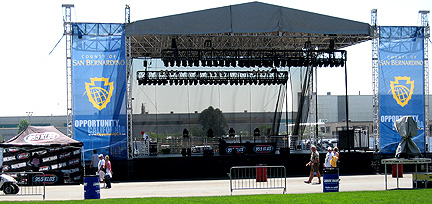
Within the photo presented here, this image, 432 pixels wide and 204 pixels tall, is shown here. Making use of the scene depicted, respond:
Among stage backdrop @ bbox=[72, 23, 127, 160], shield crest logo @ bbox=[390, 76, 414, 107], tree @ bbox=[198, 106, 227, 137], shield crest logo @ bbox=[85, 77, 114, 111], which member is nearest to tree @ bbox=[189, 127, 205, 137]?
tree @ bbox=[198, 106, 227, 137]

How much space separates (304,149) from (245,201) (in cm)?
1800

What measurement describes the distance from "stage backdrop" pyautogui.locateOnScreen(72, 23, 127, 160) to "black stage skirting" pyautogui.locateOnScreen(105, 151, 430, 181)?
1.08m

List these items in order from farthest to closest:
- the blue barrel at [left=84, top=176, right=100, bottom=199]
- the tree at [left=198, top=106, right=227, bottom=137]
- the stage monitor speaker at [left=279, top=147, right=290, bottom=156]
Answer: the tree at [left=198, top=106, right=227, bottom=137] → the stage monitor speaker at [left=279, top=147, right=290, bottom=156] → the blue barrel at [left=84, top=176, right=100, bottom=199]

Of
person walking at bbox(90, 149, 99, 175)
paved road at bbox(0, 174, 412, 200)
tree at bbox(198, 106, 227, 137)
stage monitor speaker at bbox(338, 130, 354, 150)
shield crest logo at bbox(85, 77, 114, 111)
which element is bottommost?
paved road at bbox(0, 174, 412, 200)

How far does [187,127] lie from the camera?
33688 millimetres

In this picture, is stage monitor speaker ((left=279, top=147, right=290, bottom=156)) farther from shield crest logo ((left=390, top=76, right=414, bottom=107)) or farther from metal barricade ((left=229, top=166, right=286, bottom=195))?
shield crest logo ((left=390, top=76, right=414, bottom=107))

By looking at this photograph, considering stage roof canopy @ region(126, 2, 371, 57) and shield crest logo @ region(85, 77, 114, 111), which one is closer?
shield crest logo @ region(85, 77, 114, 111)

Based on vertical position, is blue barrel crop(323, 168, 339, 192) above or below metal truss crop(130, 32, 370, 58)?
below

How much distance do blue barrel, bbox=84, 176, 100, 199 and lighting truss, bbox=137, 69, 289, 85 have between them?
56.4 feet

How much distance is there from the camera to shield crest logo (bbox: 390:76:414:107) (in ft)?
85.0

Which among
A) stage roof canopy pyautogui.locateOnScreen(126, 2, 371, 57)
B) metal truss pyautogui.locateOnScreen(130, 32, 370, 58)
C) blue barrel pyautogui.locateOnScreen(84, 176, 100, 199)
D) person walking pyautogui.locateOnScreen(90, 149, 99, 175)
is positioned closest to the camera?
blue barrel pyautogui.locateOnScreen(84, 176, 100, 199)

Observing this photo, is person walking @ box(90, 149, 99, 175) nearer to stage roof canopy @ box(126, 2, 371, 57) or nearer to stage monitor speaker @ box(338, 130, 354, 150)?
stage roof canopy @ box(126, 2, 371, 57)

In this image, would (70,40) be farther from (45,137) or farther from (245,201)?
(245,201)

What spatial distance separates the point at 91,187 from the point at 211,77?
61.4ft
